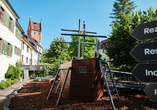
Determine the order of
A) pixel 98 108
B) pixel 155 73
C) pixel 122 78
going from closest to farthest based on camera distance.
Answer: pixel 155 73 < pixel 98 108 < pixel 122 78

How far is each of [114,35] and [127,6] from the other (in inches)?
658

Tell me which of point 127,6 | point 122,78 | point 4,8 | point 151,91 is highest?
point 127,6

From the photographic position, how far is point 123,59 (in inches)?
570

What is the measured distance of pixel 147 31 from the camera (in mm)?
2197

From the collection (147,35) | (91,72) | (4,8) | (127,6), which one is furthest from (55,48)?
(147,35)

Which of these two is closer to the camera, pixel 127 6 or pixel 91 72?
pixel 91 72

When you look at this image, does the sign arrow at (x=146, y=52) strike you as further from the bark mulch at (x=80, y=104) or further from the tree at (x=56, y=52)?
the tree at (x=56, y=52)

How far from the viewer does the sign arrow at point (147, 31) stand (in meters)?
2.13

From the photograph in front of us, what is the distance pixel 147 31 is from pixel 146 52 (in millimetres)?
361

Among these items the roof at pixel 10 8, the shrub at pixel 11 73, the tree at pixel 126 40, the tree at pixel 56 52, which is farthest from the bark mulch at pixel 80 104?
the tree at pixel 56 52

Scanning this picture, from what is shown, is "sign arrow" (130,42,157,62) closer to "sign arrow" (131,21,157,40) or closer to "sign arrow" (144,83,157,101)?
"sign arrow" (131,21,157,40)

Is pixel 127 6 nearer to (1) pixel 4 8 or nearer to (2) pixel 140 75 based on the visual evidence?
(1) pixel 4 8

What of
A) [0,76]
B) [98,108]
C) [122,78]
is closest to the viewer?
[98,108]

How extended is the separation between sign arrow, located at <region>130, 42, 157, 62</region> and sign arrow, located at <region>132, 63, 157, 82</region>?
0.11 meters
